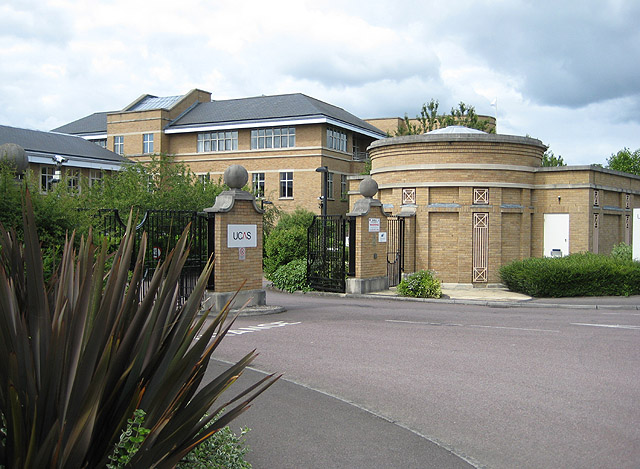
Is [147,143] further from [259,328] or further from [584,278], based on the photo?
[259,328]

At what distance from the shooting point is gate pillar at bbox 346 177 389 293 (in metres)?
19.5

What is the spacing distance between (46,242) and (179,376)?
572 centimetres

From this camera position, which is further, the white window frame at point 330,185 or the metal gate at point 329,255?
the white window frame at point 330,185

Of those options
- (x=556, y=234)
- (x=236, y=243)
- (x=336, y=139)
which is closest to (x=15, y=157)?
(x=236, y=243)

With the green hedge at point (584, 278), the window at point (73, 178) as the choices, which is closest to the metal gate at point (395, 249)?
the green hedge at point (584, 278)

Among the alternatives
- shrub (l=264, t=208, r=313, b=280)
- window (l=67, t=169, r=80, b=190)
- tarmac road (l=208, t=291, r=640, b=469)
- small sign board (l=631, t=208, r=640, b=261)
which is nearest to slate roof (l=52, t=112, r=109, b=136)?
window (l=67, t=169, r=80, b=190)

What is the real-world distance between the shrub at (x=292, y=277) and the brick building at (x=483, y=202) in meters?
3.67

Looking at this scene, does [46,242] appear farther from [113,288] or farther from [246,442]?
[113,288]

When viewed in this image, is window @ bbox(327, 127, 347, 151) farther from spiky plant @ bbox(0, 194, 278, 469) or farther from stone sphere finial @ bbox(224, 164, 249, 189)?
spiky plant @ bbox(0, 194, 278, 469)

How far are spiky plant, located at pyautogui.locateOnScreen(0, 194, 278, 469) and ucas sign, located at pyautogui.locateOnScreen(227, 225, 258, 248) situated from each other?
34.5ft

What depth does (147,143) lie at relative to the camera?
54.8m

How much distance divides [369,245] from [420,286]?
2182mm

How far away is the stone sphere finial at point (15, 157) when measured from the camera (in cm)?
919

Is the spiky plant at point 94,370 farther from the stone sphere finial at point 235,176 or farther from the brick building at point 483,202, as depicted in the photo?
the brick building at point 483,202
